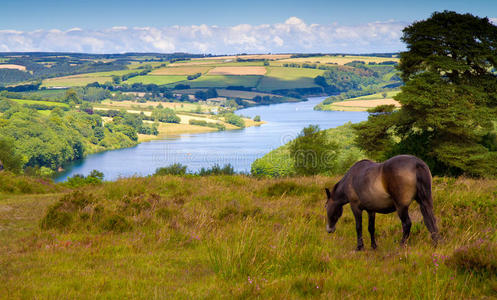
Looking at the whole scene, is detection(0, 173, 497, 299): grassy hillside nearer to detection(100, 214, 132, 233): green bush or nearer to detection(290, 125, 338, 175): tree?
detection(100, 214, 132, 233): green bush

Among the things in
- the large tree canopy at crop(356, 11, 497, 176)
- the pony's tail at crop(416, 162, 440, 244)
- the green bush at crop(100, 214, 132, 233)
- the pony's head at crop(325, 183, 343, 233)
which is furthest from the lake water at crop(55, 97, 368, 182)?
the pony's tail at crop(416, 162, 440, 244)

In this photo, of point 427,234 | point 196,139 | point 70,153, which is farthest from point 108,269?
point 196,139

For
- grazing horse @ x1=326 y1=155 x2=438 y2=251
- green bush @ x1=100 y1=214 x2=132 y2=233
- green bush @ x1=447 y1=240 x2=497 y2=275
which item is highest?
grazing horse @ x1=326 y1=155 x2=438 y2=251

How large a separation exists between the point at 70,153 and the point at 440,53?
157m

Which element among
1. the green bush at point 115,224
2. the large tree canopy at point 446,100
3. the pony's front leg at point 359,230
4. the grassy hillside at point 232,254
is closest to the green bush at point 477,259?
the grassy hillside at point 232,254

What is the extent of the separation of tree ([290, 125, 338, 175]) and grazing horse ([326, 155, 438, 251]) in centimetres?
5595

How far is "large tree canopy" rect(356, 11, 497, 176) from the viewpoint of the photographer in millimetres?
36844

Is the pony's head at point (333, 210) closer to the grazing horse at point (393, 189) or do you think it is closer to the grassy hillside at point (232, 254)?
the grassy hillside at point (232, 254)

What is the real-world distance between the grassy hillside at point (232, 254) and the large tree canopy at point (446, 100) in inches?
1136

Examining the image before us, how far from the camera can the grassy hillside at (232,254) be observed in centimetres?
472

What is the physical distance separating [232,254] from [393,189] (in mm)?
2738

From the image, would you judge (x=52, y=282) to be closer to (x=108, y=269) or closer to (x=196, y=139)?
(x=108, y=269)

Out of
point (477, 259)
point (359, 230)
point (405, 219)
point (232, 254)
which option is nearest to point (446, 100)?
point (405, 219)

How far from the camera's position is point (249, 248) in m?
5.75
